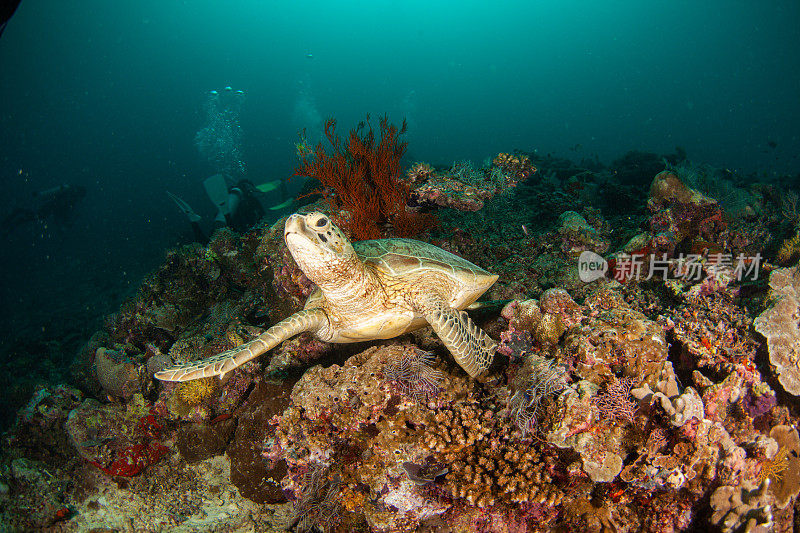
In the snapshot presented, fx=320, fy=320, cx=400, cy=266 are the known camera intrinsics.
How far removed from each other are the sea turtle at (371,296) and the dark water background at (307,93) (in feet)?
41.2

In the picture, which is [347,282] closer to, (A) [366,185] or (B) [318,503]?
(B) [318,503]

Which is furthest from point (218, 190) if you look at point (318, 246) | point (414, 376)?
point (414, 376)

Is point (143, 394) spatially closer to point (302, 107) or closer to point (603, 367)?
point (603, 367)

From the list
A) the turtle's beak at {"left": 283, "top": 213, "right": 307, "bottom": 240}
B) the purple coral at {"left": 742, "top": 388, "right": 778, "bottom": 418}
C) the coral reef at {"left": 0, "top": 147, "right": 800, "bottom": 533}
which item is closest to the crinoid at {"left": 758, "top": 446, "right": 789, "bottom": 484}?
Answer: the coral reef at {"left": 0, "top": 147, "right": 800, "bottom": 533}

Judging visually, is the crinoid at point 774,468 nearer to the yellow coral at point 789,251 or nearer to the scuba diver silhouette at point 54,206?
the yellow coral at point 789,251

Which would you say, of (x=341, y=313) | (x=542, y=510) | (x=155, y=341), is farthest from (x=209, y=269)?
(x=542, y=510)

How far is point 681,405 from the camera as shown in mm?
2240

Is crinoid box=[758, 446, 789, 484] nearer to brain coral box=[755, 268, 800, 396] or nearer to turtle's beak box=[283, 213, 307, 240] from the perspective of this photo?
brain coral box=[755, 268, 800, 396]

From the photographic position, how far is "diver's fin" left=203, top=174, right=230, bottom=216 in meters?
12.1

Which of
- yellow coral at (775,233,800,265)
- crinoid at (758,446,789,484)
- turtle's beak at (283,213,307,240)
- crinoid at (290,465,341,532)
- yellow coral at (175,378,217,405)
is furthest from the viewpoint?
yellow coral at (175,378,217,405)

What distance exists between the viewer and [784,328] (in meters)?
2.97

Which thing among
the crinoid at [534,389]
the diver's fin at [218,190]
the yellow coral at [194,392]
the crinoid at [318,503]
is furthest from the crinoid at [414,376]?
the diver's fin at [218,190]

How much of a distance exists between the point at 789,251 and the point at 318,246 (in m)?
5.59

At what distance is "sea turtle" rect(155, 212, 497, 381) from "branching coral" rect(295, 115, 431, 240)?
1.39 metres
